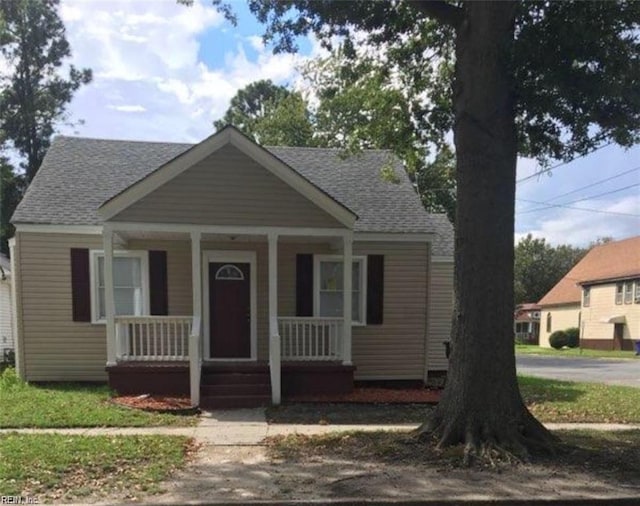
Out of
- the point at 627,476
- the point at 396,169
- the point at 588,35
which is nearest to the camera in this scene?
the point at 627,476

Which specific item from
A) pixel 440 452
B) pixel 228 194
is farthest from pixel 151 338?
A: pixel 440 452

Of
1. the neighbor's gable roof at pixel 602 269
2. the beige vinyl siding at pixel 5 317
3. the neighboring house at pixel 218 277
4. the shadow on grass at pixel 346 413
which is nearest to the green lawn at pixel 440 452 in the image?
the shadow on grass at pixel 346 413

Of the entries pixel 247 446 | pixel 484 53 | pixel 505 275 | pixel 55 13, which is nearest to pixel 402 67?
pixel 484 53

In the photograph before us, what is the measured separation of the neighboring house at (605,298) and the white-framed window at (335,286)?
27000 millimetres

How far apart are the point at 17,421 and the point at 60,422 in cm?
59

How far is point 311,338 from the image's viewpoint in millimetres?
11273

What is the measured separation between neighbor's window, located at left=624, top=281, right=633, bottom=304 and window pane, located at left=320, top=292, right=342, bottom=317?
91.7 ft

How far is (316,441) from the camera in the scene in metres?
7.06

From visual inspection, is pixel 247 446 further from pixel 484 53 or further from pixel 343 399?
pixel 484 53

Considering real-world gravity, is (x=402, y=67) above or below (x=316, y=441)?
above

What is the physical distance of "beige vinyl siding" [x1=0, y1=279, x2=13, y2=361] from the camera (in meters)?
19.4

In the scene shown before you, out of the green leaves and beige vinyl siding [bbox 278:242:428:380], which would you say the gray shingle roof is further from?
the green leaves

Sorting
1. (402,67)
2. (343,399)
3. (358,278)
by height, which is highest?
(402,67)

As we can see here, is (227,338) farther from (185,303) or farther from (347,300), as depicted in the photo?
(347,300)
